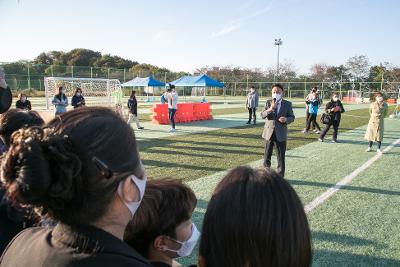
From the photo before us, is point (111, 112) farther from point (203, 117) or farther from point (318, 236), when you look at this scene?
point (203, 117)

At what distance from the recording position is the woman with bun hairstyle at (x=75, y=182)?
1.01 metres

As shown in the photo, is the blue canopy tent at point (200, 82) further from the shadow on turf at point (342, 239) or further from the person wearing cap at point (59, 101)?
the shadow on turf at point (342, 239)

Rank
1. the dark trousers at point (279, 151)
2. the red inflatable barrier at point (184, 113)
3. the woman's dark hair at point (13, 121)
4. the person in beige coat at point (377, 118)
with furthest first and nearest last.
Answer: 1. the red inflatable barrier at point (184, 113)
2. the person in beige coat at point (377, 118)
3. the dark trousers at point (279, 151)
4. the woman's dark hair at point (13, 121)

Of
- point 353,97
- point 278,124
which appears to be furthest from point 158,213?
point 353,97

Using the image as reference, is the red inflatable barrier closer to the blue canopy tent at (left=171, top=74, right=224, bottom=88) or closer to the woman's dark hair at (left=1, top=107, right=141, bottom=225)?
the blue canopy tent at (left=171, top=74, right=224, bottom=88)

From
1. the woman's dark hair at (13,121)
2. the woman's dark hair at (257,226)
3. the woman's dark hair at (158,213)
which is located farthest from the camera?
the woman's dark hair at (13,121)

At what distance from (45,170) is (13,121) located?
190cm

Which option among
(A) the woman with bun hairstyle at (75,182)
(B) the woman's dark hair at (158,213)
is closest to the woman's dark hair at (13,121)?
(B) the woman's dark hair at (158,213)

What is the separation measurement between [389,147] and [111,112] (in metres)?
12.0

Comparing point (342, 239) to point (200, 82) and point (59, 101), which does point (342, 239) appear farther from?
point (200, 82)

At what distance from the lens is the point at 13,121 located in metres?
2.64

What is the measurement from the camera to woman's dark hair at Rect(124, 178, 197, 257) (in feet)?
5.38

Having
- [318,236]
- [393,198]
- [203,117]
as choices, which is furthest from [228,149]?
[203,117]

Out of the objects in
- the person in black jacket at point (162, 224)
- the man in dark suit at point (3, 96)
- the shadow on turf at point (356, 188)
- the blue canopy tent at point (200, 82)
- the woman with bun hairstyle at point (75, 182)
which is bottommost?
the shadow on turf at point (356, 188)
